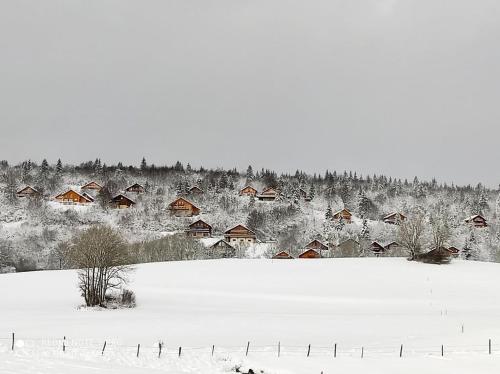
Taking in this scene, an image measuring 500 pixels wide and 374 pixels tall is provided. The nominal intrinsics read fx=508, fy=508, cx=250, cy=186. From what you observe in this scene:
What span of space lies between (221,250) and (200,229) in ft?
73.9

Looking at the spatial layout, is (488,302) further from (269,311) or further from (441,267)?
(269,311)

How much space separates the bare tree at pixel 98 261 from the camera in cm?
5503

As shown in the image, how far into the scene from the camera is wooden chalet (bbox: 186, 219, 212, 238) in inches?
5679

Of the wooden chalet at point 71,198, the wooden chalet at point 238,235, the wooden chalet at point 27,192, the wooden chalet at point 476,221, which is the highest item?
the wooden chalet at point 27,192

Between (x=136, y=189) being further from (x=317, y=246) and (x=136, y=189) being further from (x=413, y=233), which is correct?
(x=413, y=233)

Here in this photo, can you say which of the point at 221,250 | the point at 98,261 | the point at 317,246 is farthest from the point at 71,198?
the point at 98,261

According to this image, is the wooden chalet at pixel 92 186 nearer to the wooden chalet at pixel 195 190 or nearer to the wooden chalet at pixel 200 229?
the wooden chalet at pixel 195 190

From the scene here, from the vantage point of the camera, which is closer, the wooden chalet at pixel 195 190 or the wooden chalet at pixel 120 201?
the wooden chalet at pixel 120 201

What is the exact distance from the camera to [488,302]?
6400 centimetres

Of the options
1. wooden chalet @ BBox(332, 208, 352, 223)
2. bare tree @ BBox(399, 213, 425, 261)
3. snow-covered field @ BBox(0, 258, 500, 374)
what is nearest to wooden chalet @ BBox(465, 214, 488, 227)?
wooden chalet @ BBox(332, 208, 352, 223)

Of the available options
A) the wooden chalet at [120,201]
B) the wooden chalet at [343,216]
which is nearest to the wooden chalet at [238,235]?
the wooden chalet at [343,216]

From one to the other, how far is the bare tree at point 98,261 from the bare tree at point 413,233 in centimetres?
5394

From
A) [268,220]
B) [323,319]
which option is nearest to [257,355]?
[323,319]

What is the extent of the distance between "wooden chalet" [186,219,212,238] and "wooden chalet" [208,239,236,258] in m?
17.7
